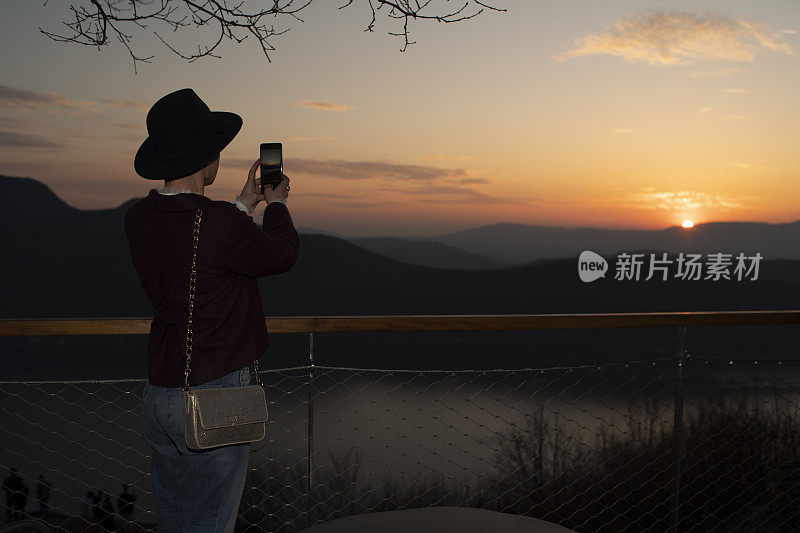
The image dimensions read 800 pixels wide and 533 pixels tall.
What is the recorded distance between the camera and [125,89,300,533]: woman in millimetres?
1437

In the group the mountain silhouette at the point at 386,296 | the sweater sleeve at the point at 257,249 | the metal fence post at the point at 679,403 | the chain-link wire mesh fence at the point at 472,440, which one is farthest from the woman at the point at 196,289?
the mountain silhouette at the point at 386,296

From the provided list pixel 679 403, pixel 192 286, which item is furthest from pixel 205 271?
pixel 679 403

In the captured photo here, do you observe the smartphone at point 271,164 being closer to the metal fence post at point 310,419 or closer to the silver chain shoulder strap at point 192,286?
the silver chain shoulder strap at point 192,286

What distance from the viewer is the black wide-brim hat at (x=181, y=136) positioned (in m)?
1.48

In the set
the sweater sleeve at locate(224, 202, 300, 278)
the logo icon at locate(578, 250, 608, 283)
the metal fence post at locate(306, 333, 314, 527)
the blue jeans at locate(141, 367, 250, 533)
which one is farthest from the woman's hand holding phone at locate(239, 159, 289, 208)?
the logo icon at locate(578, 250, 608, 283)

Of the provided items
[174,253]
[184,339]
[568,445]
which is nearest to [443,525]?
[184,339]

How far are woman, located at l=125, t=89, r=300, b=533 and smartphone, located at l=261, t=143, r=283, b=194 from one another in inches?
3.0

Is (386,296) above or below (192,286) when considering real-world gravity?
below

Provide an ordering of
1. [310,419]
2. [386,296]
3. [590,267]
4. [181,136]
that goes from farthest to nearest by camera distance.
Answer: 1. [386,296]
2. [590,267]
3. [310,419]
4. [181,136]

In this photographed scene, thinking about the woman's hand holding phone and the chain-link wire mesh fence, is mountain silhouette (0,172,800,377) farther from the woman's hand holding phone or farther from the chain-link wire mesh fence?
the woman's hand holding phone

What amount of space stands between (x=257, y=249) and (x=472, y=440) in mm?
3469

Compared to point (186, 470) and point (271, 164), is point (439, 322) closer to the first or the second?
point (271, 164)

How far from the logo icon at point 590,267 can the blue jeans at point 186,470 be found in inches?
184

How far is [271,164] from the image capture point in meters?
1.66
